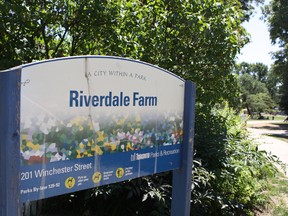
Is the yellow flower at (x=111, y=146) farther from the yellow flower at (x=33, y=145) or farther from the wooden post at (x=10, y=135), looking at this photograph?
the wooden post at (x=10, y=135)

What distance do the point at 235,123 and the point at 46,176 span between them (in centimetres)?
665

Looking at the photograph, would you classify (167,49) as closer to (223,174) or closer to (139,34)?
(139,34)

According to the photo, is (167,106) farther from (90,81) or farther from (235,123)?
(235,123)

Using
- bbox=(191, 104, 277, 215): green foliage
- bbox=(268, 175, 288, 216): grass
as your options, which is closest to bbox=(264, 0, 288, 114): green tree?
bbox=(268, 175, 288, 216): grass

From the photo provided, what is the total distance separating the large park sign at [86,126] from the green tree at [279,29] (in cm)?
2894

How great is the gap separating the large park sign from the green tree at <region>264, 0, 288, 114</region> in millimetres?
28943

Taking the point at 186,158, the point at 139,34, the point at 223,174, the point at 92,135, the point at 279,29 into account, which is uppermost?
the point at 279,29

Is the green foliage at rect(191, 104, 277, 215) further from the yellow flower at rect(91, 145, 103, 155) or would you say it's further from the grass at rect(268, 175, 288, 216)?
the yellow flower at rect(91, 145, 103, 155)

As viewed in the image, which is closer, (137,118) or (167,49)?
(137,118)

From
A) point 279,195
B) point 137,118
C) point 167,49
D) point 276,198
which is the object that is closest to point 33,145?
point 137,118

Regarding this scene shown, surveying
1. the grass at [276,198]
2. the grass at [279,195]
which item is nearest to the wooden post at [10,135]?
the grass at [276,198]

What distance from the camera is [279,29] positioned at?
3041cm

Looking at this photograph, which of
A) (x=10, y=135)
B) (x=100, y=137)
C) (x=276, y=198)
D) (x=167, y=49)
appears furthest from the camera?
(x=276, y=198)

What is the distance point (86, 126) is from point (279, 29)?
30.8 meters
